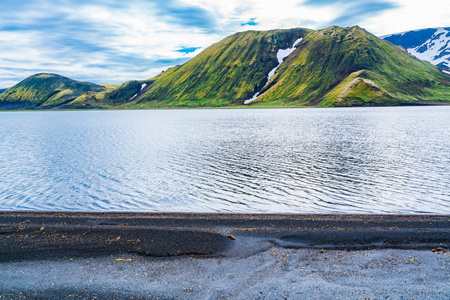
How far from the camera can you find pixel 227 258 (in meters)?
13.9

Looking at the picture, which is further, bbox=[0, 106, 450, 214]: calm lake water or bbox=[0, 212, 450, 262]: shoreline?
bbox=[0, 106, 450, 214]: calm lake water

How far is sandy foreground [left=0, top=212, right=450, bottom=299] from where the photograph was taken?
36.6 ft

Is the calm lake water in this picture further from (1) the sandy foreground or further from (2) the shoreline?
(1) the sandy foreground

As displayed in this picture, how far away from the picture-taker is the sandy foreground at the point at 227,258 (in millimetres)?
11148

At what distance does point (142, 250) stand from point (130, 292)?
3607 millimetres

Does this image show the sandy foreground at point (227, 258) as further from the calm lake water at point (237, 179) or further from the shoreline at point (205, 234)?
the calm lake water at point (237, 179)

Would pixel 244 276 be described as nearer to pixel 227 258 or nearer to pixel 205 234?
pixel 227 258

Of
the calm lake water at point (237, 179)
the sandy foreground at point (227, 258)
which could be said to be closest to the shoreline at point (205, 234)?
the sandy foreground at point (227, 258)

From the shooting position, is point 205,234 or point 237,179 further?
point 237,179

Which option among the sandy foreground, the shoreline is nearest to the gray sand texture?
the sandy foreground

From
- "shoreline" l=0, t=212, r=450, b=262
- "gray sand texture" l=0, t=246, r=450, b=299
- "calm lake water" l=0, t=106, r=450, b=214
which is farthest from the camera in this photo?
"calm lake water" l=0, t=106, r=450, b=214

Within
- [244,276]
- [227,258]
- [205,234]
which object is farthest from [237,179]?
[244,276]

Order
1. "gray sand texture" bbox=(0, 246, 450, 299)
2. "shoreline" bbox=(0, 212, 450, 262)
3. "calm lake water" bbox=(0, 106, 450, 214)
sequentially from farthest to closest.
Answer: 1. "calm lake water" bbox=(0, 106, 450, 214)
2. "shoreline" bbox=(0, 212, 450, 262)
3. "gray sand texture" bbox=(0, 246, 450, 299)

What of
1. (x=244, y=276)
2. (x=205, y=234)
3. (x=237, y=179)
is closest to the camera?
(x=244, y=276)
